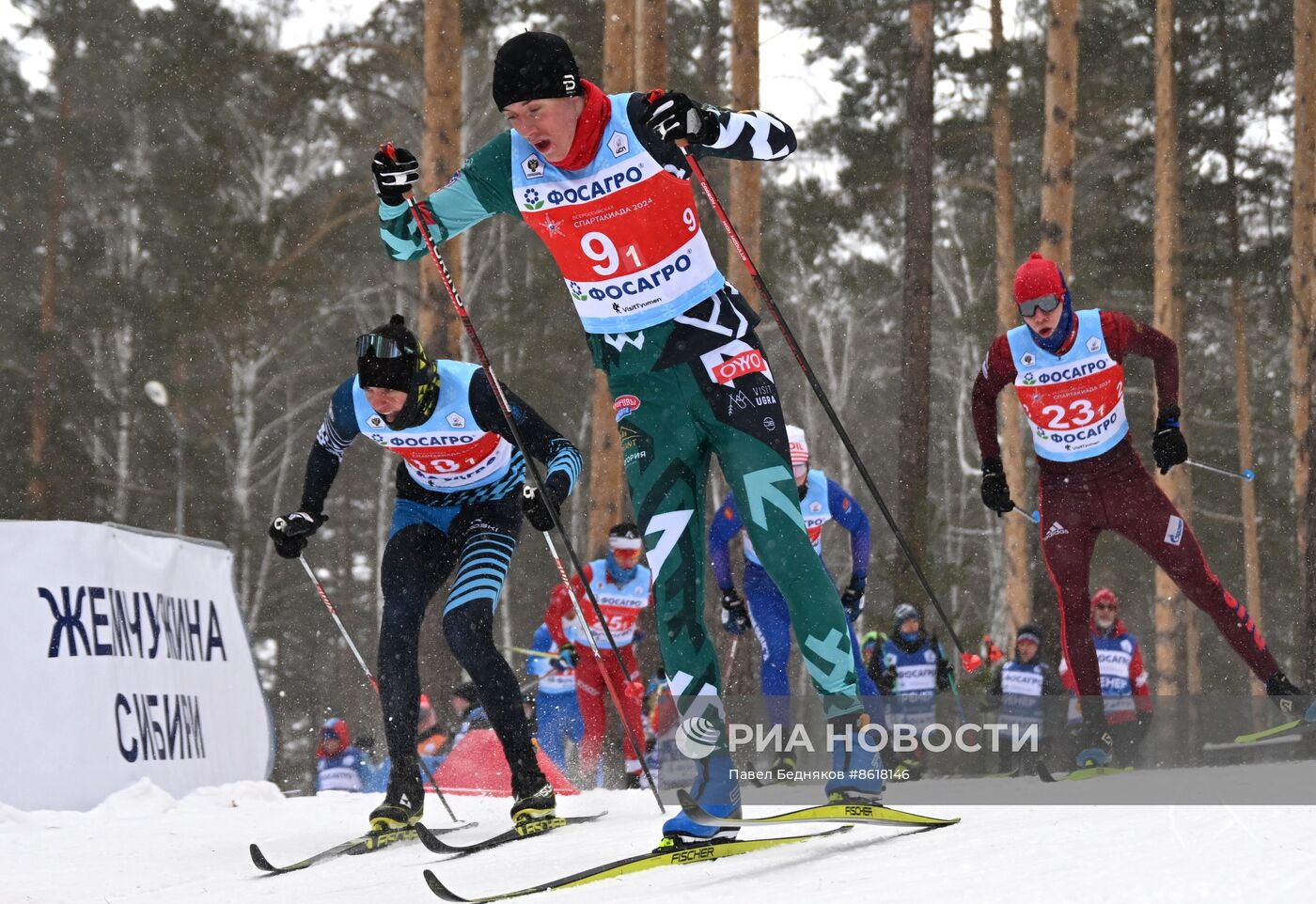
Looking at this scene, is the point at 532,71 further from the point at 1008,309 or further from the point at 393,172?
the point at 1008,309

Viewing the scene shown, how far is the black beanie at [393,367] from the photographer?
4992mm

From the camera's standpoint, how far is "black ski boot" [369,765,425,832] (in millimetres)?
5078

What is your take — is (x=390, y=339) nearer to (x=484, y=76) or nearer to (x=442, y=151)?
(x=442, y=151)

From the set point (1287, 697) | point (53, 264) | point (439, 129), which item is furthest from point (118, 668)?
point (53, 264)

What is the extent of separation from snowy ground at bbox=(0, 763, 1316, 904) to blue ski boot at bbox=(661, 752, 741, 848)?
0.34 ft

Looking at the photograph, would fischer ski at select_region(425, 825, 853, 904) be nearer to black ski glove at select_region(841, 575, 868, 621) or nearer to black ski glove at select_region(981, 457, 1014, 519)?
black ski glove at select_region(981, 457, 1014, 519)

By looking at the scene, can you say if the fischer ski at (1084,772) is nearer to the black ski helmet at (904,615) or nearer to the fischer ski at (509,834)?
the fischer ski at (509,834)

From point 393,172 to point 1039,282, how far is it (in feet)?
9.37

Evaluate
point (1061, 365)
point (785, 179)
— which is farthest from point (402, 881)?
point (785, 179)

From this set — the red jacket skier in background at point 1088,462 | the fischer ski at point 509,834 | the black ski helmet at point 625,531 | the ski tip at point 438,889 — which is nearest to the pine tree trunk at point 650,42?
the black ski helmet at point 625,531

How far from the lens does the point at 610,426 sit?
13789mm

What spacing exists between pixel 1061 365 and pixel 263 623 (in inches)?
875

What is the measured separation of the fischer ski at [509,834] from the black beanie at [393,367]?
58.8 inches

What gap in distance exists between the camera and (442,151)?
13.1 meters
